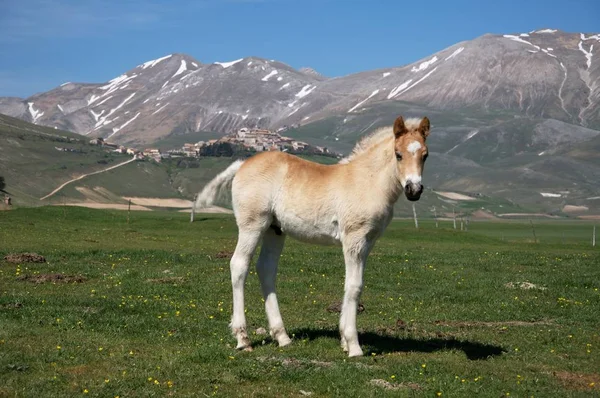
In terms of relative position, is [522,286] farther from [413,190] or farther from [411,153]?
[413,190]

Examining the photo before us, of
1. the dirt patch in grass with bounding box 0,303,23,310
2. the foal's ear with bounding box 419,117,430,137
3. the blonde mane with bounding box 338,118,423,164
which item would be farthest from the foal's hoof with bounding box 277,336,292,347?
the dirt patch in grass with bounding box 0,303,23,310

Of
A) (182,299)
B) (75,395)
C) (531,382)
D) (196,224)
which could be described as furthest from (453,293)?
(196,224)

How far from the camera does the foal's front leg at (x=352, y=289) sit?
526 inches

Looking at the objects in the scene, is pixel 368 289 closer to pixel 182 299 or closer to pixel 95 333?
pixel 182 299

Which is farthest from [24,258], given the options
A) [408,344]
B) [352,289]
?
[352,289]

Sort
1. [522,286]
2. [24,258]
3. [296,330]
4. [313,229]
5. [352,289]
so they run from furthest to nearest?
[24,258] < [522,286] < [296,330] < [313,229] < [352,289]

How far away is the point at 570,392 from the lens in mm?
11562

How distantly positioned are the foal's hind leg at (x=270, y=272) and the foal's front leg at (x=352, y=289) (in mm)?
1433

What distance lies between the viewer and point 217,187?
52.1 feet

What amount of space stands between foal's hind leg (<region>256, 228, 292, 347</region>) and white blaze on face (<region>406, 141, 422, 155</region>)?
129 inches

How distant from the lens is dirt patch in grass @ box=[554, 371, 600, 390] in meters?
12.1

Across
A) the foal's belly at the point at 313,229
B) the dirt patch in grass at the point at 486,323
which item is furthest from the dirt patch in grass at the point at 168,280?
the foal's belly at the point at 313,229

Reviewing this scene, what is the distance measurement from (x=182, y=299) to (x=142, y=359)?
7014 millimetres

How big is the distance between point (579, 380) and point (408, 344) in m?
3.42
